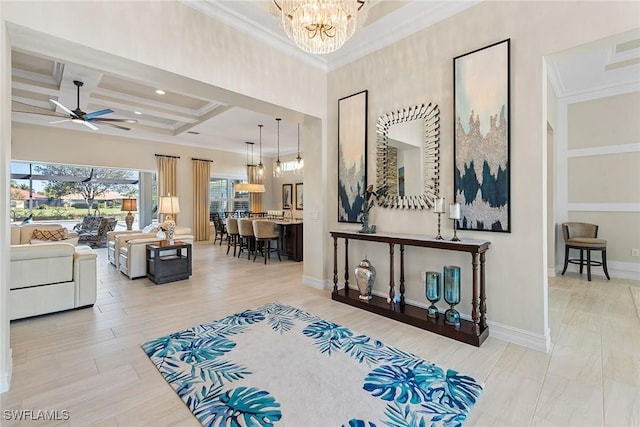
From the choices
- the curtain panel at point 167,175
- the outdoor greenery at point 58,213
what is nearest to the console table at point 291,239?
the curtain panel at point 167,175

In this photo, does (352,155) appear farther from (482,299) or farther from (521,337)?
(521,337)

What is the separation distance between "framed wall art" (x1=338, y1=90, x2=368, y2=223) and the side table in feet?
9.06

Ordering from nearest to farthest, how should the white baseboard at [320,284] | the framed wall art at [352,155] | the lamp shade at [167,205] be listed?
1. the framed wall art at [352,155]
2. the white baseboard at [320,284]
3. the lamp shade at [167,205]

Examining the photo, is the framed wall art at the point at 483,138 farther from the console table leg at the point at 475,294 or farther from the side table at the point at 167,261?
the side table at the point at 167,261

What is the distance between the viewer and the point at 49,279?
10.8 feet

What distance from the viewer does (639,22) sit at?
211 centimetres

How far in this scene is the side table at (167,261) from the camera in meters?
4.61

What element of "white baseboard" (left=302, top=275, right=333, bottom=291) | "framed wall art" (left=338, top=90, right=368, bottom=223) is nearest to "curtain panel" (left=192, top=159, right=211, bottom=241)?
"white baseboard" (left=302, top=275, right=333, bottom=291)

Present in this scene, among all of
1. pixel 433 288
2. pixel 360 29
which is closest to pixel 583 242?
pixel 433 288

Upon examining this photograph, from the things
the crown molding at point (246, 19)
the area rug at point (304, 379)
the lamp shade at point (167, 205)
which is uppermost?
the crown molding at point (246, 19)

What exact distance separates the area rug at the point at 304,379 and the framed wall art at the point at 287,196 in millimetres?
7710

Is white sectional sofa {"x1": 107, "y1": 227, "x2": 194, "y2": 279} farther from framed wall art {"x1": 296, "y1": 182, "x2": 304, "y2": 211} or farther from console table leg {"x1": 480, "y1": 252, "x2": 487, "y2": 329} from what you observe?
framed wall art {"x1": 296, "y1": 182, "x2": 304, "y2": 211}

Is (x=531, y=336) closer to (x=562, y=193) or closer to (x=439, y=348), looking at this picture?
(x=439, y=348)

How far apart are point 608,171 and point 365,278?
4482 mm
